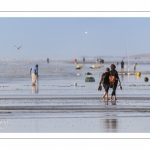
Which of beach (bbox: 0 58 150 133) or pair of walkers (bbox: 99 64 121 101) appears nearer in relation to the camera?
beach (bbox: 0 58 150 133)

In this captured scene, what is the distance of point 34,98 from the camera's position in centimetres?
2833

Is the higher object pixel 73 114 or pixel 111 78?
pixel 111 78

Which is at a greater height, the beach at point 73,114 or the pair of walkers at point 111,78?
the pair of walkers at point 111,78

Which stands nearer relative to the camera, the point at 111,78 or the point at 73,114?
the point at 73,114

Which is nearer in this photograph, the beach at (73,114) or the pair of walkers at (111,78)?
the beach at (73,114)

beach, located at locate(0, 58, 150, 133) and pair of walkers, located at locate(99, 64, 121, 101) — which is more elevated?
pair of walkers, located at locate(99, 64, 121, 101)
